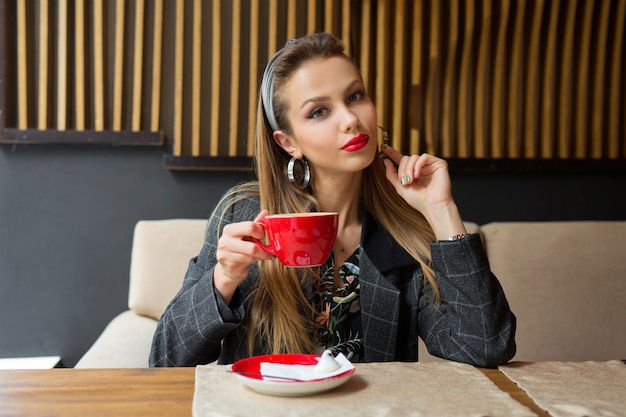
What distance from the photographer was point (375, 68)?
8.80 ft

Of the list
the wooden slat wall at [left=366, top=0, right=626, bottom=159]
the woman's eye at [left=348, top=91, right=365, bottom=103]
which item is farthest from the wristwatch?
the wooden slat wall at [left=366, top=0, right=626, bottom=159]

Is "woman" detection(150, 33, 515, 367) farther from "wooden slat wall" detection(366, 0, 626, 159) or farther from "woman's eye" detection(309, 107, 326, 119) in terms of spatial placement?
"wooden slat wall" detection(366, 0, 626, 159)

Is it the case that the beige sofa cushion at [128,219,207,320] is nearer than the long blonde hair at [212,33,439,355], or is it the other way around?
the long blonde hair at [212,33,439,355]

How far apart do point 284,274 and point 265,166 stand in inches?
11.2

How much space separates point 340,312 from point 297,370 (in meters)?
0.54

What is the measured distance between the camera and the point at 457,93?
2.70 meters

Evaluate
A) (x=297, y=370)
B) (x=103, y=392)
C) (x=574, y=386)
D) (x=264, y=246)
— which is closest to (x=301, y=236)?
(x=264, y=246)

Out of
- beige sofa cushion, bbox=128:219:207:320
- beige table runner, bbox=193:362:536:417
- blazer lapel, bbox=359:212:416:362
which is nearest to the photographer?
beige table runner, bbox=193:362:536:417

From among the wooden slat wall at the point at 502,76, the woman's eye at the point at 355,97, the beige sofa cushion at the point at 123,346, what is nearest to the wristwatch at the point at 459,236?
the woman's eye at the point at 355,97

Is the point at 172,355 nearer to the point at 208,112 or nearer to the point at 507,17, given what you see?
the point at 208,112

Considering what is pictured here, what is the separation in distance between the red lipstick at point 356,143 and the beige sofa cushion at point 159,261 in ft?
3.30

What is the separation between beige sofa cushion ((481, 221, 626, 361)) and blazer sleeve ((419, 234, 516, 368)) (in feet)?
3.30

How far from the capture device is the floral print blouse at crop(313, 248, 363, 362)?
1.56 metres

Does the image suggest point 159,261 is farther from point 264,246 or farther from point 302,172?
point 264,246
